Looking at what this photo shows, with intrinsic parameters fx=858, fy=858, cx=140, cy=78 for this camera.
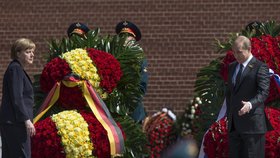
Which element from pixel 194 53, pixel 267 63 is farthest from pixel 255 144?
pixel 194 53

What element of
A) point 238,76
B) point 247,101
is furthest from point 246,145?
point 238,76

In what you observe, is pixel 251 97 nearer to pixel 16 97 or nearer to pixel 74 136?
pixel 74 136

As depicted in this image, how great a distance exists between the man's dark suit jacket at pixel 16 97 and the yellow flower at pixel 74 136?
2.68 ft

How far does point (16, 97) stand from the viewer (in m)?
7.24

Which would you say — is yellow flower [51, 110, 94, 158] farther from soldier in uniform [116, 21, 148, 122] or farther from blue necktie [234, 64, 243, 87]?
blue necktie [234, 64, 243, 87]

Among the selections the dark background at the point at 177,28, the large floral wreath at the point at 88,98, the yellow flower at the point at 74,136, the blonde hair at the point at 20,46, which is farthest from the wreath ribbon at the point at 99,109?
the dark background at the point at 177,28

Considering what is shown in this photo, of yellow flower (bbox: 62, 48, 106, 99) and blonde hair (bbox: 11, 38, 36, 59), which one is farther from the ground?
blonde hair (bbox: 11, 38, 36, 59)

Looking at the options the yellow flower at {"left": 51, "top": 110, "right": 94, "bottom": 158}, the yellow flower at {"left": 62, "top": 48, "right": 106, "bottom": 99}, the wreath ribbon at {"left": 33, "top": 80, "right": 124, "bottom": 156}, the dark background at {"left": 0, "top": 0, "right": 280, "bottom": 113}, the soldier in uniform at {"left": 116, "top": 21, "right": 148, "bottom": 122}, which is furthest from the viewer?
the dark background at {"left": 0, "top": 0, "right": 280, "bottom": 113}

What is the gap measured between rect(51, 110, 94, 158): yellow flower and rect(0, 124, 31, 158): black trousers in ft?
2.84

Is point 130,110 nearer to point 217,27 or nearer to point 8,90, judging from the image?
point 8,90

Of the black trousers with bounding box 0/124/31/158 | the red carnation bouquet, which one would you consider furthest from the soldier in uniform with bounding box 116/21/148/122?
the black trousers with bounding box 0/124/31/158

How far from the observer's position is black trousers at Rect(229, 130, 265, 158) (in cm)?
753

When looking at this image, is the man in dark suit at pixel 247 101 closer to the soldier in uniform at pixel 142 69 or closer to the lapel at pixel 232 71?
the lapel at pixel 232 71

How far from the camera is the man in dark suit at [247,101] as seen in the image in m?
7.53
